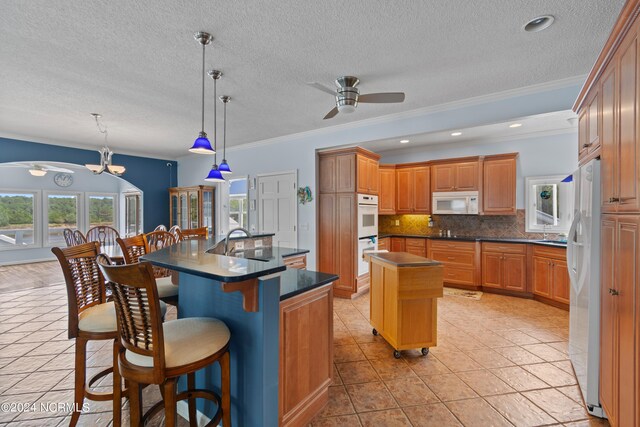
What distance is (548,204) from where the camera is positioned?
4.75 m

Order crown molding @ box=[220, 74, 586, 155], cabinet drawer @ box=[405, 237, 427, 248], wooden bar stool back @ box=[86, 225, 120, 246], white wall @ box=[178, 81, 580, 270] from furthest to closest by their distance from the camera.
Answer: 1. cabinet drawer @ box=[405, 237, 427, 248]
2. wooden bar stool back @ box=[86, 225, 120, 246]
3. white wall @ box=[178, 81, 580, 270]
4. crown molding @ box=[220, 74, 586, 155]

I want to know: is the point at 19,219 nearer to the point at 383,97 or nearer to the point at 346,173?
the point at 346,173

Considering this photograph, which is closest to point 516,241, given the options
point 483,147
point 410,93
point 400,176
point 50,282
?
point 483,147

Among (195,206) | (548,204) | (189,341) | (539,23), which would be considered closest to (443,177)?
(548,204)

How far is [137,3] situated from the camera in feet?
6.23

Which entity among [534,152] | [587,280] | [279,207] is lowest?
[587,280]

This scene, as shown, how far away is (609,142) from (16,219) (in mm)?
11081

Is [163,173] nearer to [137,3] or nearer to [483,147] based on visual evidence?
[137,3]

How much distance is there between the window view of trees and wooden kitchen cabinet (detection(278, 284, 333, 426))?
30.8 feet

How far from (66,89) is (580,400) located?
563 cm

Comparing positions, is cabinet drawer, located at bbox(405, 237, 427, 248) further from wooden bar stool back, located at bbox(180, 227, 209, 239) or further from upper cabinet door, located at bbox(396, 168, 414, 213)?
wooden bar stool back, located at bbox(180, 227, 209, 239)

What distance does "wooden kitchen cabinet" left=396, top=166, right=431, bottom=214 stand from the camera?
18.1 ft

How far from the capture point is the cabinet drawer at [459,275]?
4879 mm

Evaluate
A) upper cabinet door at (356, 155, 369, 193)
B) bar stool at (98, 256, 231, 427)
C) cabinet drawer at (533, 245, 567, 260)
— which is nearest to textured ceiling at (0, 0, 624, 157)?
upper cabinet door at (356, 155, 369, 193)
